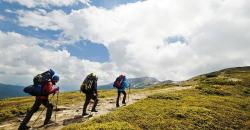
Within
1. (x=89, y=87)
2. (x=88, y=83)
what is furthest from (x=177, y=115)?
(x=88, y=83)

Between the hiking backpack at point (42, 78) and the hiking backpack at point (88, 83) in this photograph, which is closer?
the hiking backpack at point (42, 78)

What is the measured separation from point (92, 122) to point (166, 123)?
563cm

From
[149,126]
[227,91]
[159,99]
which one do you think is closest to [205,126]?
[149,126]

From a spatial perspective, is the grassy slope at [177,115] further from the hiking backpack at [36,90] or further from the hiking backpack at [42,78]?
the hiking backpack at [42,78]

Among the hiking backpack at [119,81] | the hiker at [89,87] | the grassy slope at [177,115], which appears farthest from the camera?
the hiking backpack at [119,81]

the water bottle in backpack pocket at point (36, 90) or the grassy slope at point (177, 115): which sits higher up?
the water bottle in backpack pocket at point (36, 90)

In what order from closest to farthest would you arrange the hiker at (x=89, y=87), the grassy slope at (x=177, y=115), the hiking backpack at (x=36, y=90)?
the hiking backpack at (x=36, y=90)
the grassy slope at (x=177, y=115)
the hiker at (x=89, y=87)

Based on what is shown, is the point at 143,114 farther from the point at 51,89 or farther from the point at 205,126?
the point at 51,89

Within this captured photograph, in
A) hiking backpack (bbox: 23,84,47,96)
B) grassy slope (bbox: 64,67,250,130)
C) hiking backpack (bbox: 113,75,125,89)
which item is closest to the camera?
hiking backpack (bbox: 23,84,47,96)

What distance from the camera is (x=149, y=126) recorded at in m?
25.2

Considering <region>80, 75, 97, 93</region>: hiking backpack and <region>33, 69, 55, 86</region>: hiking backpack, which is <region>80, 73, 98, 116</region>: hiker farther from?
<region>33, 69, 55, 86</region>: hiking backpack

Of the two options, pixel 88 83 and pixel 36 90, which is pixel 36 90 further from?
pixel 88 83

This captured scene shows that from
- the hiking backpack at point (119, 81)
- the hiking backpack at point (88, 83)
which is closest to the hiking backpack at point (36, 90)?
the hiking backpack at point (88, 83)

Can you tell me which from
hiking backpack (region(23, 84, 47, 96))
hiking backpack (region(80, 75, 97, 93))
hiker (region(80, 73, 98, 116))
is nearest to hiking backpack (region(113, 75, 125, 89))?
hiker (region(80, 73, 98, 116))
